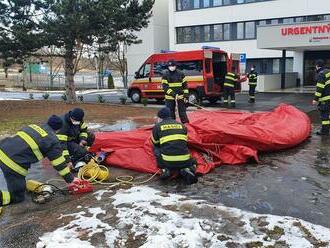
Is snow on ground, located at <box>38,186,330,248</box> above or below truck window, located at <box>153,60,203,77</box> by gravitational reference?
below

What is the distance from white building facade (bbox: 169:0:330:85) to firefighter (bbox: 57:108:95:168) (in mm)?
26055

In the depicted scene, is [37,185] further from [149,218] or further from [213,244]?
[213,244]

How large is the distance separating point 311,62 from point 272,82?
4.15 meters

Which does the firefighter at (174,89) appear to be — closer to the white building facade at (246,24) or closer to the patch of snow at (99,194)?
the patch of snow at (99,194)

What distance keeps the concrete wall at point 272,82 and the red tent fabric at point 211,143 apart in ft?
74.2

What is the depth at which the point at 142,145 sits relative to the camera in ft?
28.4

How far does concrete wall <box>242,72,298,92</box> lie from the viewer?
105 feet

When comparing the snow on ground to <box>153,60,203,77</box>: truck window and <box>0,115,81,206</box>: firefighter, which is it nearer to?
<box>0,115,81,206</box>: firefighter

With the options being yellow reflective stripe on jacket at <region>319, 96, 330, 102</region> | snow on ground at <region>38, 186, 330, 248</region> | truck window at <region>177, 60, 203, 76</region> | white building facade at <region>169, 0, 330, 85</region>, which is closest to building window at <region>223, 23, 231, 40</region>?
white building facade at <region>169, 0, 330, 85</region>

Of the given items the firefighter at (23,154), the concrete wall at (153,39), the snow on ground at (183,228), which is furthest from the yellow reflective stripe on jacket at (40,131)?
the concrete wall at (153,39)

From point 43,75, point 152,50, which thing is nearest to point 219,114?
point 152,50

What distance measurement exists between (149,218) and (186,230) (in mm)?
620

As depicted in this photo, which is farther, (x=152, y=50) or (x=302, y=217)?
(x=152, y=50)

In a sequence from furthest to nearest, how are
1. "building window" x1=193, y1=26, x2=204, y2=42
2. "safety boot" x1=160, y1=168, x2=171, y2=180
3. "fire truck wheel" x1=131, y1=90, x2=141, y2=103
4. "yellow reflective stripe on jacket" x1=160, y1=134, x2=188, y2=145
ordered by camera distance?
"building window" x1=193, y1=26, x2=204, y2=42
"fire truck wheel" x1=131, y1=90, x2=141, y2=103
"safety boot" x1=160, y1=168, x2=171, y2=180
"yellow reflective stripe on jacket" x1=160, y1=134, x2=188, y2=145
